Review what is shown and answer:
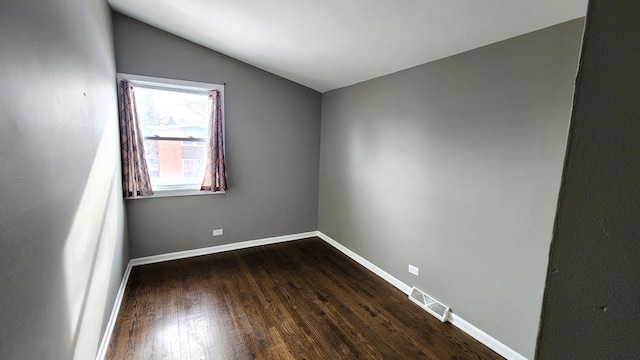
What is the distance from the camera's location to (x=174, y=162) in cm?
343

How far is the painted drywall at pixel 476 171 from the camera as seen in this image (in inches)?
70.8

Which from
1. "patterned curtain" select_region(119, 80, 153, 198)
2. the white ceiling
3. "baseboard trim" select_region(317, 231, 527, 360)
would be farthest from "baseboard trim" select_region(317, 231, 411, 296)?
"patterned curtain" select_region(119, 80, 153, 198)

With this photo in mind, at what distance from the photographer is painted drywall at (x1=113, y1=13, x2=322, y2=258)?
315 cm

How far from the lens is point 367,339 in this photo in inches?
86.0

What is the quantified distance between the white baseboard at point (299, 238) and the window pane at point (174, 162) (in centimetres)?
92

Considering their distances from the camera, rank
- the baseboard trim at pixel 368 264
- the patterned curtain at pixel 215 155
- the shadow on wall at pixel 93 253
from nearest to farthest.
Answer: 1. the shadow on wall at pixel 93 253
2. the baseboard trim at pixel 368 264
3. the patterned curtain at pixel 215 155

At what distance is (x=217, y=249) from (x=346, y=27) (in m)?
3.12

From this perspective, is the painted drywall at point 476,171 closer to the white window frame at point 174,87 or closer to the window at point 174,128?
the white window frame at point 174,87

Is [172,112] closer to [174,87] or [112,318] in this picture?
[174,87]

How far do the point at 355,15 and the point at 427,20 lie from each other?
0.51 meters

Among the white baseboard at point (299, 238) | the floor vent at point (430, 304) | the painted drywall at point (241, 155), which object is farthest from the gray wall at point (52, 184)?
the floor vent at point (430, 304)

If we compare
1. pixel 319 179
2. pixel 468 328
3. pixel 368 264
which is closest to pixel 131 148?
pixel 319 179

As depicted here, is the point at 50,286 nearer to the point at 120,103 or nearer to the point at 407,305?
the point at 120,103

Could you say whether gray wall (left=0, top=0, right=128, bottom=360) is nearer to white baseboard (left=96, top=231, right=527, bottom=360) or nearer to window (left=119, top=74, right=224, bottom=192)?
white baseboard (left=96, top=231, right=527, bottom=360)
